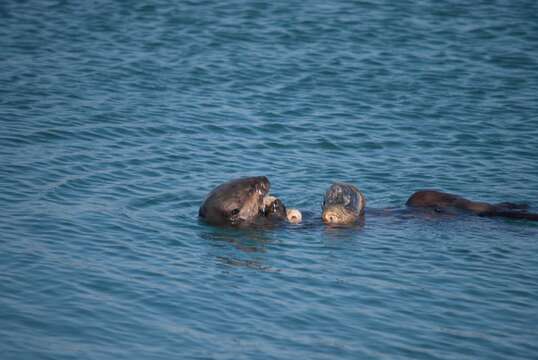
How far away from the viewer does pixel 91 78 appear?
Result: 16.5 metres

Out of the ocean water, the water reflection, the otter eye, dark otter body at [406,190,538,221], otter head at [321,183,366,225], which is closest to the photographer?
the ocean water

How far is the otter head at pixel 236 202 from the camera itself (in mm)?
9789

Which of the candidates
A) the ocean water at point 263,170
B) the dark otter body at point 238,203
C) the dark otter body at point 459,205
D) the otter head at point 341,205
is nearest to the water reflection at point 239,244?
the ocean water at point 263,170

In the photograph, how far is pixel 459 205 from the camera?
10555mm

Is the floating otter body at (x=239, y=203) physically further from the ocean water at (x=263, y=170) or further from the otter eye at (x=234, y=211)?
the ocean water at (x=263, y=170)

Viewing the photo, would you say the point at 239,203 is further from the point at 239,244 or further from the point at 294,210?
the point at 294,210

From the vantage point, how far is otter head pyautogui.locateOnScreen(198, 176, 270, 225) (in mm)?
9789

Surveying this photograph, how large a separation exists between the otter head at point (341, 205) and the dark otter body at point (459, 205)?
910 millimetres

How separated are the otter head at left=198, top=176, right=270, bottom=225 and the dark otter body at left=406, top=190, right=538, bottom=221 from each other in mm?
2209

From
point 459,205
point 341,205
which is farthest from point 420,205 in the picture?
point 341,205

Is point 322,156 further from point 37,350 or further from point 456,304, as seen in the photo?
point 37,350

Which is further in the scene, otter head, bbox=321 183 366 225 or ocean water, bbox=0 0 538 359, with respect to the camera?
otter head, bbox=321 183 366 225

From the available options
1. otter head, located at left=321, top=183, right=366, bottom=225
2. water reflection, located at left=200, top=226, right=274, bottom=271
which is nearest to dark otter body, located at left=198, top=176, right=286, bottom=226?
water reflection, located at left=200, top=226, right=274, bottom=271

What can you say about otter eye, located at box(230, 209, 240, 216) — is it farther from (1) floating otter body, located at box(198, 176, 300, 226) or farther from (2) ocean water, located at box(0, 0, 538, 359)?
(2) ocean water, located at box(0, 0, 538, 359)
